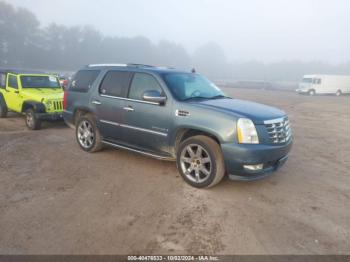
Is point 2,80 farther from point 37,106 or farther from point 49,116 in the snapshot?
point 49,116

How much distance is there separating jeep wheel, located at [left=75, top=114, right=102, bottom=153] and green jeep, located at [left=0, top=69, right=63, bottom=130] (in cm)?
260

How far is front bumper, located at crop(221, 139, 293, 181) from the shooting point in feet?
12.8

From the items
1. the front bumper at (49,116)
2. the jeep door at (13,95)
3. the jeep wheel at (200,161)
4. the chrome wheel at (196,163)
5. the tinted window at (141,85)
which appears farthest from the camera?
the jeep door at (13,95)

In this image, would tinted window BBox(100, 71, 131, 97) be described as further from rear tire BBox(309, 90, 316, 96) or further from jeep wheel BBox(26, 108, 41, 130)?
rear tire BBox(309, 90, 316, 96)

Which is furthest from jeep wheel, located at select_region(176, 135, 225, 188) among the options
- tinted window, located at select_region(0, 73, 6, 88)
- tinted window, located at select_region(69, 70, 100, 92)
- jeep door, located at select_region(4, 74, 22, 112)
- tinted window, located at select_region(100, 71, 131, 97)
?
tinted window, located at select_region(0, 73, 6, 88)

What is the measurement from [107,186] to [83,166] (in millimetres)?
1104

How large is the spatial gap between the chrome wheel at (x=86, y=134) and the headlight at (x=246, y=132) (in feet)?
11.0

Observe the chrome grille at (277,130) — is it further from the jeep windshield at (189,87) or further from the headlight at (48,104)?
the headlight at (48,104)

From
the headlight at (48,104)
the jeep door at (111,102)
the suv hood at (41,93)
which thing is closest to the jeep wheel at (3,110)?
the suv hood at (41,93)

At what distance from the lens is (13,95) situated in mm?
9180

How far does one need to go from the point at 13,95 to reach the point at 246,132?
835 cm

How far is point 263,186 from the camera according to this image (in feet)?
15.1

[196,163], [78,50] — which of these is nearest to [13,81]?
[196,163]

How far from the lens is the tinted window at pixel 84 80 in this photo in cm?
595
